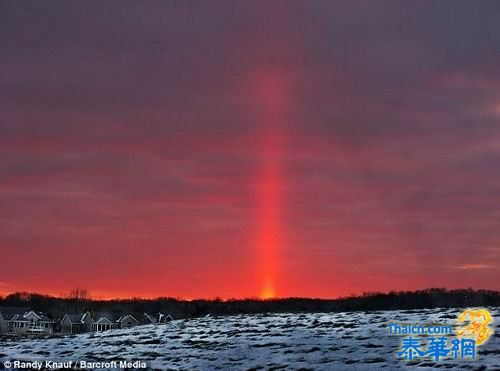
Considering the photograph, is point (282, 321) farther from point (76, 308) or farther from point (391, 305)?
point (76, 308)

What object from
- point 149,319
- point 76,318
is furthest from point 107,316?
point 149,319

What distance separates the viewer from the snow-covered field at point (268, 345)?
33.0 meters

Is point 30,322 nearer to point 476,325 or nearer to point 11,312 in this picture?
point 11,312

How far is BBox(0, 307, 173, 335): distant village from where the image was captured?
6417 inches

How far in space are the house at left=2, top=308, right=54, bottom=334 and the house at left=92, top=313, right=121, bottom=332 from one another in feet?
40.4

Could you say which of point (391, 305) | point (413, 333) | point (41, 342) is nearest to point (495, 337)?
point (413, 333)

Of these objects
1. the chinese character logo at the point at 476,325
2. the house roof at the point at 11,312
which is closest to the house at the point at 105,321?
the house roof at the point at 11,312

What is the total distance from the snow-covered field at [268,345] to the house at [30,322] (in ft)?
388

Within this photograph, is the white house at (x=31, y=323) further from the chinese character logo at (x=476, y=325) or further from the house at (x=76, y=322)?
the chinese character logo at (x=476, y=325)

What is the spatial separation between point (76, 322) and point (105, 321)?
24.0ft

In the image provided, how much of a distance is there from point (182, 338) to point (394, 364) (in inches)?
796

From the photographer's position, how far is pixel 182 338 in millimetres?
46938

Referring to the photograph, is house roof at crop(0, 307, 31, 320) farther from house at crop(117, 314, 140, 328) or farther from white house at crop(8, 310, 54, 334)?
house at crop(117, 314, 140, 328)

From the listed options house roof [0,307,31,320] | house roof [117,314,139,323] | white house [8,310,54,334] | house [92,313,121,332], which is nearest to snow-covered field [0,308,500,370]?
house roof [117,314,139,323]
